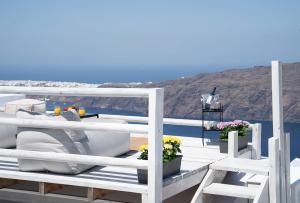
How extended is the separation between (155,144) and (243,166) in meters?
1.57

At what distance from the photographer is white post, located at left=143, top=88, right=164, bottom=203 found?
14.9 ft

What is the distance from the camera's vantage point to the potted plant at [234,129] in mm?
6969

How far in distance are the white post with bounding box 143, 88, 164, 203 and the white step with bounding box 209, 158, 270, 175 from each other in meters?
1.30

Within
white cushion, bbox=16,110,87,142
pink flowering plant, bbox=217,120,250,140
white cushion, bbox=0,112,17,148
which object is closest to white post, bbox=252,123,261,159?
pink flowering plant, bbox=217,120,250,140

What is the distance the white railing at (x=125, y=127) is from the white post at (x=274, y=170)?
1.37m

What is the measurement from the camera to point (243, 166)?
5.71 m

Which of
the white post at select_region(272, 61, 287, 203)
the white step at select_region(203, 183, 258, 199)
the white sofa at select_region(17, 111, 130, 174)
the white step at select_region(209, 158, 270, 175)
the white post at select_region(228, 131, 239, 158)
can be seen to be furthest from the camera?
the white post at select_region(228, 131, 239, 158)

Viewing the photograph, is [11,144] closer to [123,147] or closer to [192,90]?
[123,147]

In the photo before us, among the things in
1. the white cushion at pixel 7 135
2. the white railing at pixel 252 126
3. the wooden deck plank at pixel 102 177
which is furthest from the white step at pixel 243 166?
the white cushion at pixel 7 135

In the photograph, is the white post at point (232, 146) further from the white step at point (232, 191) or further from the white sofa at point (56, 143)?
the white sofa at point (56, 143)

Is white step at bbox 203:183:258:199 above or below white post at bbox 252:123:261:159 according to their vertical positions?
below

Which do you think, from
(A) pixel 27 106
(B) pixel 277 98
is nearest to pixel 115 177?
(B) pixel 277 98

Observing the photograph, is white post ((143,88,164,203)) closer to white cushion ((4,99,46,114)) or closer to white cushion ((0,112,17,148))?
white cushion ((0,112,17,148))

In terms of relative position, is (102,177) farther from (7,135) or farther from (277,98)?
(277,98)
